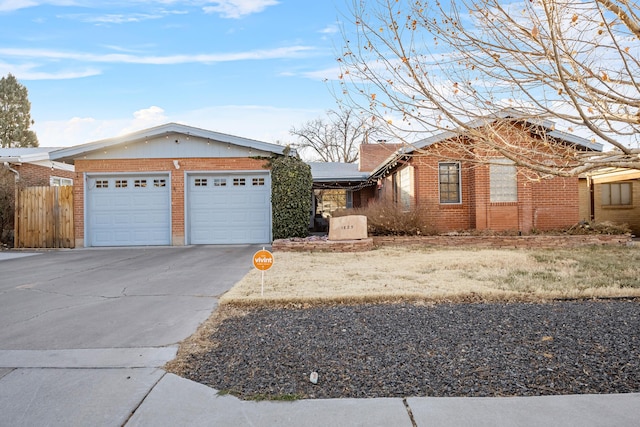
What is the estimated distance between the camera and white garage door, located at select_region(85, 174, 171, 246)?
14.1 meters

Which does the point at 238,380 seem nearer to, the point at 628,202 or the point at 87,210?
the point at 87,210

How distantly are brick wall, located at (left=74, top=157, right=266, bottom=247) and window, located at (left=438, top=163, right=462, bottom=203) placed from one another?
622 centimetres

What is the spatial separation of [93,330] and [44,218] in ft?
39.1

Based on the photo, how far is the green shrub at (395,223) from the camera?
1272 centimetres

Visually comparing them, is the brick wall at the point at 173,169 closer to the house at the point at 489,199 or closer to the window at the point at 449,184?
the house at the point at 489,199

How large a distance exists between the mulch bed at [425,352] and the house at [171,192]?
31.1ft

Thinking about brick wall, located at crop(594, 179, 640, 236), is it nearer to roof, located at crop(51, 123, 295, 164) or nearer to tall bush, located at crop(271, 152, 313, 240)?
tall bush, located at crop(271, 152, 313, 240)

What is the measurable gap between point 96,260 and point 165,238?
3431 millimetres

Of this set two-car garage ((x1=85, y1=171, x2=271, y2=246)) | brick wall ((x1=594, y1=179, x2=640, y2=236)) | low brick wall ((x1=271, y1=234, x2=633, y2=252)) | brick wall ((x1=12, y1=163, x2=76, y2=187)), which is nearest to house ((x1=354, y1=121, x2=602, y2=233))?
low brick wall ((x1=271, y1=234, x2=633, y2=252))

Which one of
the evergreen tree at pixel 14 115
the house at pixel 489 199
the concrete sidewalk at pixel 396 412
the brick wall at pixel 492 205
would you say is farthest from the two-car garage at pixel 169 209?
the evergreen tree at pixel 14 115

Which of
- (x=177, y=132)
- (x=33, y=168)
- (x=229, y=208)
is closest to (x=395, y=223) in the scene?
(x=229, y=208)

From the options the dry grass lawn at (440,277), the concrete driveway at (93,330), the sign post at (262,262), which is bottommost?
the concrete driveway at (93,330)

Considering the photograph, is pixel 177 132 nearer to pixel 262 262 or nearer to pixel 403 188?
pixel 403 188

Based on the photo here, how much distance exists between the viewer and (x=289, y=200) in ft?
43.1
